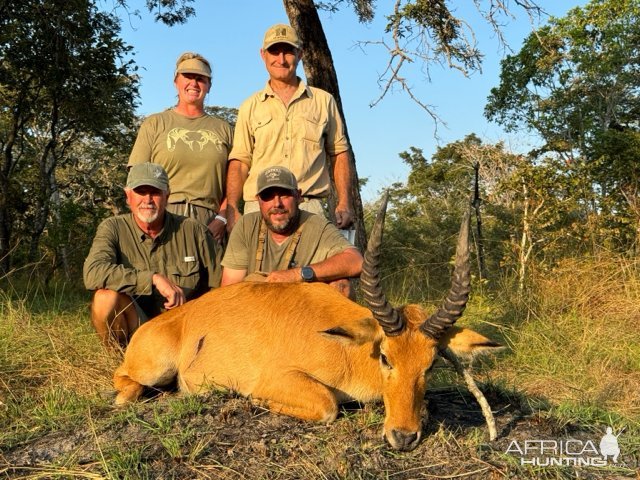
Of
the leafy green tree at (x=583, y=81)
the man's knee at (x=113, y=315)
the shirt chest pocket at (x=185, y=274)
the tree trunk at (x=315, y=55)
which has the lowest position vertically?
the man's knee at (x=113, y=315)

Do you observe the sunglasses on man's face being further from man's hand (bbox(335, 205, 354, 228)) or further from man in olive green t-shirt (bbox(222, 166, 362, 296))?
man's hand (bbox(335, 205, 354, 228))

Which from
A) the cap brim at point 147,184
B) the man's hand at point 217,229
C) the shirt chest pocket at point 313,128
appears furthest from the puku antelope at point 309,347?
the shirt chest pocket at point 313,128

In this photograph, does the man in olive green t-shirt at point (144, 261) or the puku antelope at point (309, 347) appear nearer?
the puku antelope at point (309, 347)

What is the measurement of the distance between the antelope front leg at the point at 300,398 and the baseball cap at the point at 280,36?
12.1ft

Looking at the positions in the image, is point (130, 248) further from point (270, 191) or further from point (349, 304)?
point (349, 304)

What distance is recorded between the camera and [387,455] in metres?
4.03

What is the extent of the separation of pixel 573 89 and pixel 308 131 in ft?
66.9

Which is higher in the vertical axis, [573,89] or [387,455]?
[573,89]

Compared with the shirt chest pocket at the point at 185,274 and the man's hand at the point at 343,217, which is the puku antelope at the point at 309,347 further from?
the man's hand at the point at 343,217

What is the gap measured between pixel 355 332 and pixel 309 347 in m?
0.60

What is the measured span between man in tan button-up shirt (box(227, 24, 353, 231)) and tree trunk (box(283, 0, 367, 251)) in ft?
11.5

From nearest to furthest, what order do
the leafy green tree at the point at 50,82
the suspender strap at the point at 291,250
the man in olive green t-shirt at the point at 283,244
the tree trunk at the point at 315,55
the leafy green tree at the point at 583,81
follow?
the man in olive green t-shirt at the point at 283,244, the suspender strap at the point at 291,250, the tree trunk at the point at 315,55, the leafy green tree at the point at 50,82, the leafy green tree at the point at 583,81

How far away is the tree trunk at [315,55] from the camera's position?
34.8ft

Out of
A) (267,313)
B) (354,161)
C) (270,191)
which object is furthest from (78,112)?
(267,313)
